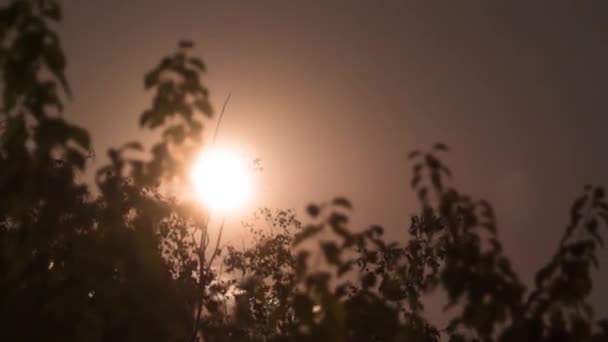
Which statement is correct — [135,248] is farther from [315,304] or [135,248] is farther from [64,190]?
[315,304]

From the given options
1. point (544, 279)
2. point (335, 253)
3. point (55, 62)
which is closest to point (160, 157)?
point (55, 62)

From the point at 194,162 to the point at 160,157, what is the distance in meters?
0.21

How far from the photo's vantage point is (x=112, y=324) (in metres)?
3.36

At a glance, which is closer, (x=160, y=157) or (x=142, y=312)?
(x=142, y=312)

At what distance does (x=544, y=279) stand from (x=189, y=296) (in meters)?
2.85

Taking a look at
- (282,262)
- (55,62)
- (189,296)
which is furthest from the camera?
(282,262)

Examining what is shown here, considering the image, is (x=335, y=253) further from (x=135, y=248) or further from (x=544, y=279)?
(x=544, y=279)

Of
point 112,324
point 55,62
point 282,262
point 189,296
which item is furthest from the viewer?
point 282,262

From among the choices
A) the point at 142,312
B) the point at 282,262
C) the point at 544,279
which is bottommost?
the point at 142,312

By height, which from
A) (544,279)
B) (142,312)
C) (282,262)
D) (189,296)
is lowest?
(142,312)

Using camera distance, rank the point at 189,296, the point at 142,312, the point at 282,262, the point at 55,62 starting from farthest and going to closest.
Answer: the point at 282,262
the point at 189,296
the point at 142,312
the point at 55,62

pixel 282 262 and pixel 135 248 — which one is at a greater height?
pixel 282 262

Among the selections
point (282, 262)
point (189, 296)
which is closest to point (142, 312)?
point (189, 296)

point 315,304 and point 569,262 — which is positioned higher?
point 569,262
